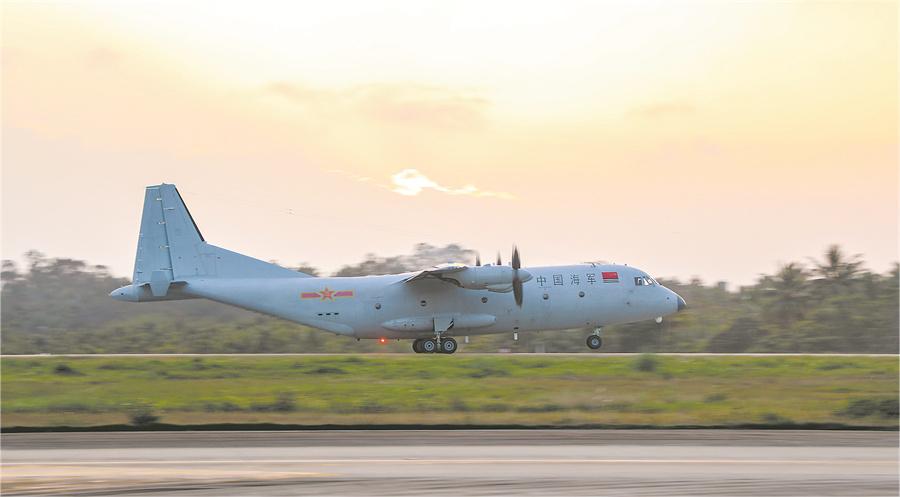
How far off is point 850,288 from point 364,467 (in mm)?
46010

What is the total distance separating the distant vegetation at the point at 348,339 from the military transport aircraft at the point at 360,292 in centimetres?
609

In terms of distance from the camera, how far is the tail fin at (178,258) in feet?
118

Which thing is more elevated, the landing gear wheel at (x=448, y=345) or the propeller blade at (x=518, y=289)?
the propeller blade at (x=518, y=289)

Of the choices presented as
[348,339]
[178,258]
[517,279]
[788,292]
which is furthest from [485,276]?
[788,292]

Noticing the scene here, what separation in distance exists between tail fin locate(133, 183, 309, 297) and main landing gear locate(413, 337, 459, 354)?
209 inches

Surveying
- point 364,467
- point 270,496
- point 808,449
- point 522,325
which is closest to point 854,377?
point 522,325

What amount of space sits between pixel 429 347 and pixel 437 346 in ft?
1.25

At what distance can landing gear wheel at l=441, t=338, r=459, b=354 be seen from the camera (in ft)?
121

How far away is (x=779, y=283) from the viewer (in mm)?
55188

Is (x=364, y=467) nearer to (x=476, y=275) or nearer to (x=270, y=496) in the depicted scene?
(x=270, y=496)

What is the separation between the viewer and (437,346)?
36.8 metres

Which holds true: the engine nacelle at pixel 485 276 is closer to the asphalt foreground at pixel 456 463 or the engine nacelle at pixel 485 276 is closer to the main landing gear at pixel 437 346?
the main landing gear at pixel 437 346

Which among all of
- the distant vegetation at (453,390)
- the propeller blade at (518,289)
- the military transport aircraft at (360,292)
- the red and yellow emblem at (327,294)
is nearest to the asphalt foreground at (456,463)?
the distant vegetation at (453,390)

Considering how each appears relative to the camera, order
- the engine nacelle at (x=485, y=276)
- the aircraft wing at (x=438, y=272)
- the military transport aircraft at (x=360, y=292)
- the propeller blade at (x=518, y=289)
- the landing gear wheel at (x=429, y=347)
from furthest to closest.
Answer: the landing gear wheel at (x=429, y=347)
the military transport aircraft at (x=360, y=292)
the propeller blade at (x=518, y=289)
the engine nacelle at (x=485, y=276)
the aircraft wing at (x=438, y=272)
